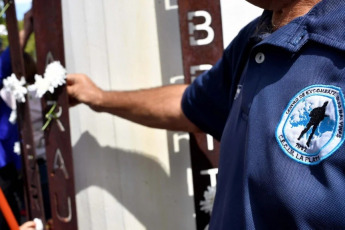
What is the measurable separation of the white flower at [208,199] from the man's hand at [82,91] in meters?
0.54

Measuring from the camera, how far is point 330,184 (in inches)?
41.1

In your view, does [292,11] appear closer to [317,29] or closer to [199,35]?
[317,29]

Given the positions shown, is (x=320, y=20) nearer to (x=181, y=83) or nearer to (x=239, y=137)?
(x=239, y=137)

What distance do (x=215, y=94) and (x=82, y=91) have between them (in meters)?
0.62

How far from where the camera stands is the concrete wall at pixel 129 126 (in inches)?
83.0

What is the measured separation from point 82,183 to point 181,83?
26.0 inches

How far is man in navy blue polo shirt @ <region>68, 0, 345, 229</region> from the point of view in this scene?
1048 mm

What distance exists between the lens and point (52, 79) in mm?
1945

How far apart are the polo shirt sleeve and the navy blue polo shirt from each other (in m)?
0.25

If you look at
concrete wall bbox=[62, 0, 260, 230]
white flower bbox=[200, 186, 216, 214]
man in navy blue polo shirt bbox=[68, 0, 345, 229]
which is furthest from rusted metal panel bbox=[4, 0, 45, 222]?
man in navy blue polo shirt bbox=[68, 0, 345, 229]

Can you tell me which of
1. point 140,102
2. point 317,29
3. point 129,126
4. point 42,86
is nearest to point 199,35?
point 140,102

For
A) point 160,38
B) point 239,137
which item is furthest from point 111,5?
point 239,137

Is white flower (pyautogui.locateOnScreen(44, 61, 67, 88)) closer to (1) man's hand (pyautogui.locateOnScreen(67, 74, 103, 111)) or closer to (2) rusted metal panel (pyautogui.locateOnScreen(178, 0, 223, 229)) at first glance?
(1) man's hand (pyautogui.locateOnScreen(67, 74, 103, 111))

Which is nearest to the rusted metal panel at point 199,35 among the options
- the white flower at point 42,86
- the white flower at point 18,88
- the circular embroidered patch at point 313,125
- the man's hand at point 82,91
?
the man's hand at point 82,91
